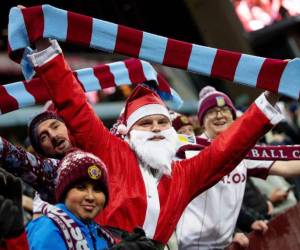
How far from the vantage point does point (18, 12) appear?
11.0ft

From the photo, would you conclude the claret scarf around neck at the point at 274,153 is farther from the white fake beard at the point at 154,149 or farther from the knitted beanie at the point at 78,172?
the knitted beanie at the point at 78,172

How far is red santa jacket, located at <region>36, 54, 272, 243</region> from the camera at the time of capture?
3418 mm

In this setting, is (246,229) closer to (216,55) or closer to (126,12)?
(216,55)

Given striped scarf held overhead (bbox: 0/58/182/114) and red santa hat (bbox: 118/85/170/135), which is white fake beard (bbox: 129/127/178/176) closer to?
red santa hat (bbox: 118/85/170/135)

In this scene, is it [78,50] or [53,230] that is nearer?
[53,230]

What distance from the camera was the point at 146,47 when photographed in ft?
11.6

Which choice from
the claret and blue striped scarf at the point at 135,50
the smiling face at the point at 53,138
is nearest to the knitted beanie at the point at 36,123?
the smiling face at the point at 53,138

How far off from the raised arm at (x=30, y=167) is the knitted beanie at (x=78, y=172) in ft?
0.85

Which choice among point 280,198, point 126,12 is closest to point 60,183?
point 280,198

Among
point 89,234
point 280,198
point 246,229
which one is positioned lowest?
point 280,198

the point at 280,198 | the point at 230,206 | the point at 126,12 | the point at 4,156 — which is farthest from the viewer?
the point at 126,12

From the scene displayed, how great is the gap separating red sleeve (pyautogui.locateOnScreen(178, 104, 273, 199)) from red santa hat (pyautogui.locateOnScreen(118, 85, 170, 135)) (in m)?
0.27

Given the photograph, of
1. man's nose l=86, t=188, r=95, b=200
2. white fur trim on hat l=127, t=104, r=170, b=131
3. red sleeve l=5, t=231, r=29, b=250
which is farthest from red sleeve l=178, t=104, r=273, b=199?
red sleeve l=5, t=231, r=29, b=250

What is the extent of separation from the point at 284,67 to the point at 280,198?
6.82 ft
